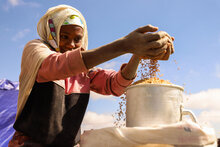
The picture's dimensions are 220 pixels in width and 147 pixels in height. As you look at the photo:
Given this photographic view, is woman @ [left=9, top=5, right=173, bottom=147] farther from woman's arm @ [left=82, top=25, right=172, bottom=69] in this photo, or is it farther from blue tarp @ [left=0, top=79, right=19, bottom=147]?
blue tarp @ [left=0, top=79, right=19, bottom=147]

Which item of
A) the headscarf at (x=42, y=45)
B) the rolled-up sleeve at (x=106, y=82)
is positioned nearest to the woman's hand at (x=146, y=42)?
the headscarf at (x=42, y=45)

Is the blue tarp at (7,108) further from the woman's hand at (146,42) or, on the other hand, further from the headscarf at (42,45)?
the woman's hand at (146,42)

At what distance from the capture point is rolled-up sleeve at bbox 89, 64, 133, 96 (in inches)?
72.1

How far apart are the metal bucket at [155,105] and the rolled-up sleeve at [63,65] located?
34 centimetres

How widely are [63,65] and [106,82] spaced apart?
750 mm

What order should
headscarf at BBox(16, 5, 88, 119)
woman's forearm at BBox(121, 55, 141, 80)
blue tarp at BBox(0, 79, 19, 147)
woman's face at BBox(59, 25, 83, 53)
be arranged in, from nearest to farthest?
headscarf at BBox(16, 5, 88, 119), woman's forearm at BBox(121, 55, 141, 80), woman's face at BBox(59, 25, 83, 53), blue tarp at BBox(0, 79, 19, 147)

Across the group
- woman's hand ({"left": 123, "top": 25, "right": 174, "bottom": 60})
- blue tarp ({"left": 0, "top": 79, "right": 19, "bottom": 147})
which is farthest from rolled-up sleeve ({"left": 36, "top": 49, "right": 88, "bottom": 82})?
blue tarp ({"left": 0, "top": 79, "right": 19, "bottom": 147})

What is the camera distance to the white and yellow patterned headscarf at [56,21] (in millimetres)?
1791

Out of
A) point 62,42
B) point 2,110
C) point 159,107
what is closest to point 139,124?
point 159,107

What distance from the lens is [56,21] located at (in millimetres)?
1835

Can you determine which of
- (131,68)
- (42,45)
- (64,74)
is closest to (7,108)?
(42,45)

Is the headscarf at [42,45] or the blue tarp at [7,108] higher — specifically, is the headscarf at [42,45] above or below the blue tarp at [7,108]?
above

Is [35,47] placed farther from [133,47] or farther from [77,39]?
[133,47]

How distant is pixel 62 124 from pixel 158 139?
672 millimetres
